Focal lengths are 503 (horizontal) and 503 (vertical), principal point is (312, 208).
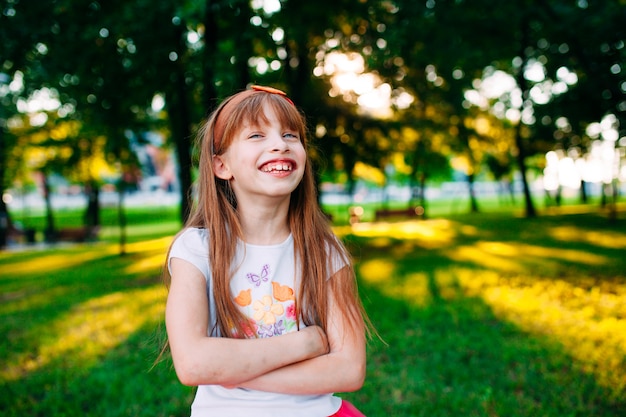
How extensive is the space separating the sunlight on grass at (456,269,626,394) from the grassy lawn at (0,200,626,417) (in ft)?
0.07

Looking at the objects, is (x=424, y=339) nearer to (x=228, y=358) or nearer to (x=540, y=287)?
(x=540, y=287)

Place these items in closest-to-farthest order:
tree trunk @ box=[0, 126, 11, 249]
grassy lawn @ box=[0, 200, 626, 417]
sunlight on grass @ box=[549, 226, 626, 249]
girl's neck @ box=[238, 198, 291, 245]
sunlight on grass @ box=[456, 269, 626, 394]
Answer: girl's neck @ box=[238, 198, 291, 245] < grassy lawn @ box=[0, 200, 626, 417] < sunlight on grass @ box=[456, 269, 626, 394] < sunlight on grass @ box=[549, 226, 626, 249] < tree trunk @ box=[0, 126, 11, 249]

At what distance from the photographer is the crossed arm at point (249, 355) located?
58.2 inches

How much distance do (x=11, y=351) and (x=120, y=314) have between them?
1.54 meters

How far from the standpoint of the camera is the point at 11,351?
18.4ft

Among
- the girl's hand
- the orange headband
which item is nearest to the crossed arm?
the girl's hand

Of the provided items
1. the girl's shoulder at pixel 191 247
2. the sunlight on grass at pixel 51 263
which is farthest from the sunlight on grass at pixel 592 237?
the sunlight on grass at pixel 51 263

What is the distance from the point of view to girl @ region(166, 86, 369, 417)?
4.99 feet

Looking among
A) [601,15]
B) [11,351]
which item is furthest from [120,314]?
[601,15]

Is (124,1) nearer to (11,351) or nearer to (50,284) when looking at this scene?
(11,351)

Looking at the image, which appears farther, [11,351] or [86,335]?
[86,335]

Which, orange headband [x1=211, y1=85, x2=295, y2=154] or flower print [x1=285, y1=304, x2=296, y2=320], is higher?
orange headband [x1=211, y1=85, x2=295, y2=154]

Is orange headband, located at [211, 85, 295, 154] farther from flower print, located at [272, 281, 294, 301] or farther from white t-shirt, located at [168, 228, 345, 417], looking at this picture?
flower print, located at [272, 281, 294, 301]

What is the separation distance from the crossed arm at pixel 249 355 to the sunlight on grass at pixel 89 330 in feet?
13.3
